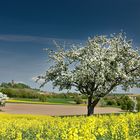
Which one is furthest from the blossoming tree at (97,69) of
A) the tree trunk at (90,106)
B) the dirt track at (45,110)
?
the dirt track at (45,110)

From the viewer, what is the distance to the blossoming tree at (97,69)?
39.8 metres

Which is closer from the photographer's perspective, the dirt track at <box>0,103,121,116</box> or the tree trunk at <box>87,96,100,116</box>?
the tree trunk at <box>87,96,100,116</box>

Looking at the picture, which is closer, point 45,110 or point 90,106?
point 90,106

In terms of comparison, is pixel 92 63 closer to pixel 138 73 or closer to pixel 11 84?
pixel 138 73

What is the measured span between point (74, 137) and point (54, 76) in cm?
3306

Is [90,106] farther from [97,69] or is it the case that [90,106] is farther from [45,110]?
[45,110]

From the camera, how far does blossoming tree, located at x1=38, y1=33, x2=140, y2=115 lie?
39.8m

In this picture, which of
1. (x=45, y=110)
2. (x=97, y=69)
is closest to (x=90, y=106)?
(x=97, y=69)

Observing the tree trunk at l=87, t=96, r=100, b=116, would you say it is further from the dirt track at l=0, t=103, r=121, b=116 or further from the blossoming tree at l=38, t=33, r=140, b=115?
the dirt track at l=0, t=103, r=121, b=116

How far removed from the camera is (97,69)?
40469 millimetres

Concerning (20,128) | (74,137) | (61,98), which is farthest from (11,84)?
(74,137)

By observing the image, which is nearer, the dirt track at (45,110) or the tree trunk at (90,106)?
the tree trunk at (90,106)

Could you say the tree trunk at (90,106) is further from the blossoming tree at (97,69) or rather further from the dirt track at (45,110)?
the dirt track at (45,110)

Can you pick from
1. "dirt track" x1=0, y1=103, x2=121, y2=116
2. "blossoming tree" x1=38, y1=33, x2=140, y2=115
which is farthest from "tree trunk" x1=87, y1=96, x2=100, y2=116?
"dirt track" x1=0, y1=103, x2=121, y2=116
